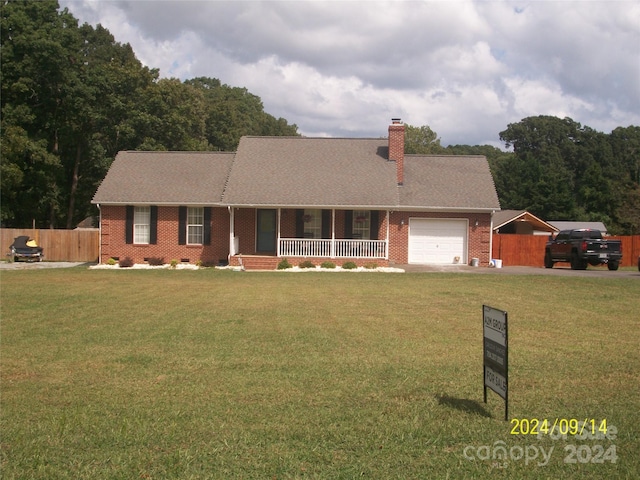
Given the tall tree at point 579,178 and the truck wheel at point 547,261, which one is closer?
the truck wheel at point 547,261

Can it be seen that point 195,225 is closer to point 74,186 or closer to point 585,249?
point 74,186

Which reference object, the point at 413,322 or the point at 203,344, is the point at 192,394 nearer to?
the point at 203,344

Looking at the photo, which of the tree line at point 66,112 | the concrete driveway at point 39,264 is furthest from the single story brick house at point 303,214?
the tree line at point 66,112

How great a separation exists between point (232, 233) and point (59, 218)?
2071 cm

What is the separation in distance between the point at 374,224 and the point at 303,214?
3221 mm

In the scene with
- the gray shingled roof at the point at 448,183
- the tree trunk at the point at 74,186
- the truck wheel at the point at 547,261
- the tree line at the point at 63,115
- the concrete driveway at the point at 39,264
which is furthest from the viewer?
the tree trunk at the point at 74,186

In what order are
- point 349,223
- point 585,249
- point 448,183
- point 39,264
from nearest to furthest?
point 585,249 < point 349,223 < point 448,183 < point 39,264

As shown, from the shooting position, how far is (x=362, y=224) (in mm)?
28781

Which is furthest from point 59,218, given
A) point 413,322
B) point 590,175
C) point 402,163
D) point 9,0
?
point 590,175

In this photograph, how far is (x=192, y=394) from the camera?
719 centimetres

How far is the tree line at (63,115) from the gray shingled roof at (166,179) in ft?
26.4

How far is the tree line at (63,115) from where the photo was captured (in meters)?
36.5

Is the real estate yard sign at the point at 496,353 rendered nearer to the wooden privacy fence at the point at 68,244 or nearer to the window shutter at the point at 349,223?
the window shutter at the point at 349,223
